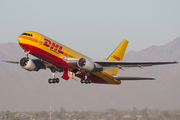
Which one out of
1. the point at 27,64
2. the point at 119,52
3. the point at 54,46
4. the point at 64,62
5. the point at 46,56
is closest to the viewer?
the point at 46,56

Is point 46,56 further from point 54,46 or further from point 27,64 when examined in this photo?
point 27,64

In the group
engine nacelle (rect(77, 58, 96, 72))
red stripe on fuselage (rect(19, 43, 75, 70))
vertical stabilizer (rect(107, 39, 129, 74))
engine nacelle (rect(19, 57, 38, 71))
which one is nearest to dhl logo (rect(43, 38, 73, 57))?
red stripe on fuselage (rect(19, 43, 75, 70))

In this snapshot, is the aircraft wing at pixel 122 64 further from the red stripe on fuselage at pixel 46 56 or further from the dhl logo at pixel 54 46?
the dhl logo at pixel 54 46

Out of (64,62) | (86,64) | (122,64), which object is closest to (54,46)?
(64,62)

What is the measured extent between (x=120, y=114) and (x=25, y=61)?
2422 cm

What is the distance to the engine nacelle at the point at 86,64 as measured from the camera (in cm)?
3881

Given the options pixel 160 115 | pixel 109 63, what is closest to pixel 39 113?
pixel 160 115

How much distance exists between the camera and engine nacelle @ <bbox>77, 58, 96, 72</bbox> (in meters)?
38.8

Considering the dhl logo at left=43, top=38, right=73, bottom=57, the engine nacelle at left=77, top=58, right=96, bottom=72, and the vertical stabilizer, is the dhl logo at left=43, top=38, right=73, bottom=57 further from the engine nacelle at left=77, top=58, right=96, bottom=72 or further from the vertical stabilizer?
the vertical stabilizer

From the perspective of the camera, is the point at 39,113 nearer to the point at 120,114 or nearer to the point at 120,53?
the point at 120,114

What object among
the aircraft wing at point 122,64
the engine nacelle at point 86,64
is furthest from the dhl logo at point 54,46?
the aircraft wing at point 122,64

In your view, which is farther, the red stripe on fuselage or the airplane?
the airplane

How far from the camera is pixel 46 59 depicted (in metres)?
38.0

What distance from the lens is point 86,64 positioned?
3875 centimetres
